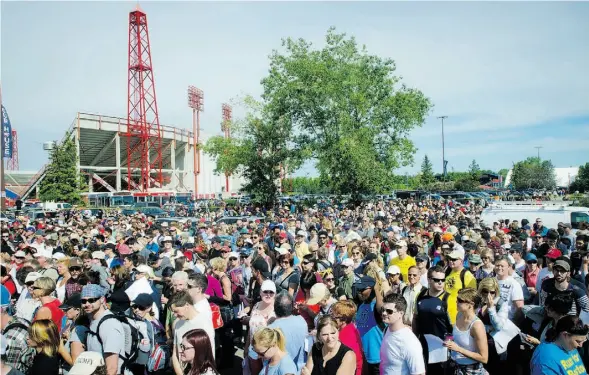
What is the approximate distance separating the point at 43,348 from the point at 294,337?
204cm

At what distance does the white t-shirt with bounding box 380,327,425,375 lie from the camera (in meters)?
3.55

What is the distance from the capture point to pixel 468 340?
3943 mm

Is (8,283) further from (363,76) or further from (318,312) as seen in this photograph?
(363,76)

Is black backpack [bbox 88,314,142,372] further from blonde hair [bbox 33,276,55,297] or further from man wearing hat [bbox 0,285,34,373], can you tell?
blonde hair [bbox 33,276,55,297]

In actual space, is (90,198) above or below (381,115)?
below

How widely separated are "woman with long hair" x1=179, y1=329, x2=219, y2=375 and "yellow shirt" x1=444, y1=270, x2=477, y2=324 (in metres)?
2.80

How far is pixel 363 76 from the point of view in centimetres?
3244

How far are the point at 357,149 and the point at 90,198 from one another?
32715mm

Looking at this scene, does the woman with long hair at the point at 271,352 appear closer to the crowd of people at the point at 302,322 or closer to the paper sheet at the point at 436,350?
the crowd of people at the point at 302,322

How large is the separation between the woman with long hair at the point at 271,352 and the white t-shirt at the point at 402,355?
876 millimetres

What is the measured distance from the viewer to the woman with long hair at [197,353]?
319 cm

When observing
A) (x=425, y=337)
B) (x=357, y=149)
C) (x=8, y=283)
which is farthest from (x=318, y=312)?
(x=357, y=149)

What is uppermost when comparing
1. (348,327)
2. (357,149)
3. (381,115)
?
(381,115)

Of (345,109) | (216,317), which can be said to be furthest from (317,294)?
(345,109)
